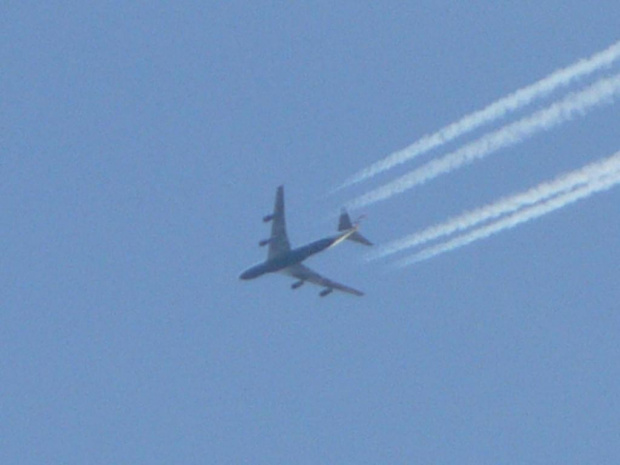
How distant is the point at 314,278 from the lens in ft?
365

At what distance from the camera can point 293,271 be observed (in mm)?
110000

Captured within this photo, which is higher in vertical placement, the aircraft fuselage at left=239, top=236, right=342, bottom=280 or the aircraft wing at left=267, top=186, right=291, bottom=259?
the aircraft wing at left=267, top=186, right=291, bottom=259

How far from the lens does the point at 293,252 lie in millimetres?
105500

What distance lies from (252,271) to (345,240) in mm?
5955

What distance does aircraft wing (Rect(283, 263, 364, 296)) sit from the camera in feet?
362

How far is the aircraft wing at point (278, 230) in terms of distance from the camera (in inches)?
4272

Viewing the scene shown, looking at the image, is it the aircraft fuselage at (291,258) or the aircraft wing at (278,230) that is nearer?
the aircraft fuselage at (291,258)

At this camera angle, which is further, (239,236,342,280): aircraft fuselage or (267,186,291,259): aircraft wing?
(267,186,291,259): aircraft wing

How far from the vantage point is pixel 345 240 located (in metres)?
104

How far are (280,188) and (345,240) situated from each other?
6549 mm

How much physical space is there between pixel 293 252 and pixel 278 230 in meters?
3.77

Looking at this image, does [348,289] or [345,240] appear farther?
[348,289]

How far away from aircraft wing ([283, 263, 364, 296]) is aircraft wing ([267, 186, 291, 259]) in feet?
5.55

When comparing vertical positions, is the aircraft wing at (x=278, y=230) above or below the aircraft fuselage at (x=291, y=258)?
above
